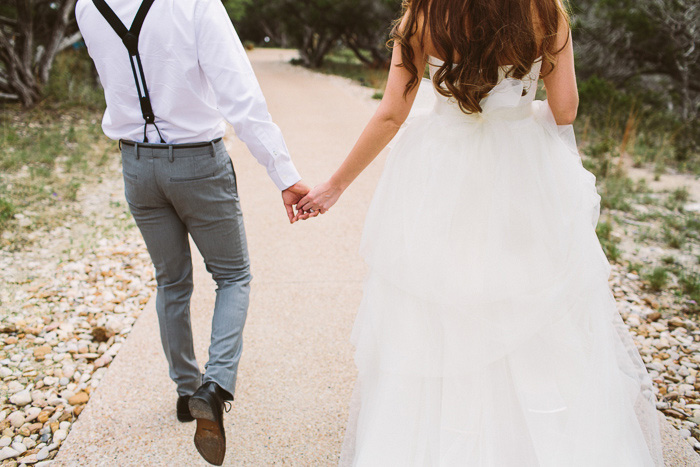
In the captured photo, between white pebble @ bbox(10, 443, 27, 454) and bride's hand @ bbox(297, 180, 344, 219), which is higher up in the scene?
bride's hand @ bbox(297, 180, 344, 219)

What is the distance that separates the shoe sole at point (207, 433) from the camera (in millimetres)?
2049

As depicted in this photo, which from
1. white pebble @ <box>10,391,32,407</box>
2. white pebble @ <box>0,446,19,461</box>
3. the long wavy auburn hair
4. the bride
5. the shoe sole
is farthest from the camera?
white pebble @ <box>10,391,32,407</box>

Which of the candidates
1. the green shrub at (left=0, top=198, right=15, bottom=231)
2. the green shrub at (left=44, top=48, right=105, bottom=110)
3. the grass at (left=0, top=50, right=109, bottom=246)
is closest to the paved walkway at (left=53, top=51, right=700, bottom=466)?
the green shrub at (left=0, top=198, right=15, bottom=231)

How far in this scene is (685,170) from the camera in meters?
8.06

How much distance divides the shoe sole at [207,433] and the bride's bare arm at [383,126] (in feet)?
3.06

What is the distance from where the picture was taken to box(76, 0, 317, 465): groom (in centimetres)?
195

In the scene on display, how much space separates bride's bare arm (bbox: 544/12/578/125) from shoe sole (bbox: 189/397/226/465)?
1710 mm

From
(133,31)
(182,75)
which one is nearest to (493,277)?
(182,75)

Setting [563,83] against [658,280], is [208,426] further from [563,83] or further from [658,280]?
[658,280]

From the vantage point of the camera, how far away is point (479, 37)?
5.61 ft

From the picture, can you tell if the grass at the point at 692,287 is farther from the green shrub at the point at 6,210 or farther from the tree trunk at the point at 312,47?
the tree trunk at the point at 312,47

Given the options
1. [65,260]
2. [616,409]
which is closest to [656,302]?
[616,409]

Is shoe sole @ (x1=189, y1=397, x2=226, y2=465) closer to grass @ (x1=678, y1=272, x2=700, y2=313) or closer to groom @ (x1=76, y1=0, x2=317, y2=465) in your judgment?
groom @ (x1=76, y1=0, x2=317, y2=465)

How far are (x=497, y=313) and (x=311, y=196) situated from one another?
93 centimetres
